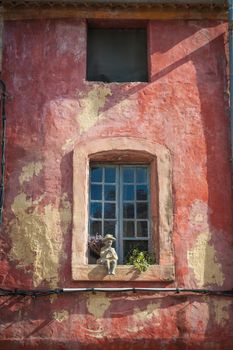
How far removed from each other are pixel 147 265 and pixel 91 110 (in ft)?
9.42

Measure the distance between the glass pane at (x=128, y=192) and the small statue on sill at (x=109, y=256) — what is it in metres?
0.89

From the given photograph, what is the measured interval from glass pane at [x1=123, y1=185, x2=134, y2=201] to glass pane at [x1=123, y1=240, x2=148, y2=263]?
77cm

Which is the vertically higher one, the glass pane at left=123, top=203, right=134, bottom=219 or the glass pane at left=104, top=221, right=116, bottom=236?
the glass pane at left=123, top=203, right=134, bottom=219

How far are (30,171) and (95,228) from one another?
1464mm

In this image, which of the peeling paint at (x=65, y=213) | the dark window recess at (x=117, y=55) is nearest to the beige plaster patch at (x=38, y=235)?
the peeling paint at (x=65, y=213)

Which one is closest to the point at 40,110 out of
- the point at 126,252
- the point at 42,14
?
the point at 42,14

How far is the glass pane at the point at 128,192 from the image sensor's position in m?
11.3

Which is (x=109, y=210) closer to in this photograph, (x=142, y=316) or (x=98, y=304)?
(x=98, y=304)

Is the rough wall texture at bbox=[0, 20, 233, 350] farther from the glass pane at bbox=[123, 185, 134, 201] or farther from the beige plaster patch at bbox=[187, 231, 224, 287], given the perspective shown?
the glass pane at bbox=[123, 185, 134, 201]

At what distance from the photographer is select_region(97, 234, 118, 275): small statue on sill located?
34.7 feet

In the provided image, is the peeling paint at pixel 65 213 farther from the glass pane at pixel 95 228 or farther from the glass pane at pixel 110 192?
the glass pane at pixel 110 192

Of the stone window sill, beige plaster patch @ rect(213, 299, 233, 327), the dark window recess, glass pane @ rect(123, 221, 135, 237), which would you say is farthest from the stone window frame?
the dark window recess

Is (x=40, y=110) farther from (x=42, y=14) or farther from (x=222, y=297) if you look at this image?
(x=222, y=297)

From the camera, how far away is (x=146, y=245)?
36.3ft
